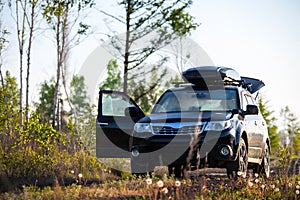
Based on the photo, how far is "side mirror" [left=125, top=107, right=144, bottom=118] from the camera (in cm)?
1178

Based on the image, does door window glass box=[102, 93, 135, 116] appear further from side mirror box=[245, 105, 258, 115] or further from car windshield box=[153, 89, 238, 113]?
side mirror box=[245, 105, 258, 115]

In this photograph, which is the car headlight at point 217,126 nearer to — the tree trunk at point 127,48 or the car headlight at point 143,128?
the car headlight at point 143,128

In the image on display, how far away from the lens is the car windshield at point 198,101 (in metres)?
11.1

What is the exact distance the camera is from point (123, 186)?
9.33 metres

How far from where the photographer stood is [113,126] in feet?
38.0

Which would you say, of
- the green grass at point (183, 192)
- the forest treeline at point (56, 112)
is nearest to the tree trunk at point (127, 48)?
the forest treeline at point (56, 112)

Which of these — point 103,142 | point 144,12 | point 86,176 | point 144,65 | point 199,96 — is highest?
point 144,12

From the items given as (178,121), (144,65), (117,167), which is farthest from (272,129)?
(178,121)

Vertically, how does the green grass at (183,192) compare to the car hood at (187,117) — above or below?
below

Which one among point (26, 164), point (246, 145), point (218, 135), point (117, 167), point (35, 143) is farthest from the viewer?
point (117, 167)

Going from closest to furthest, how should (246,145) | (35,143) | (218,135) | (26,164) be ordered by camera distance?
1. (218,135)
2. (246,145)
3. (26,164)
4. (35,143)

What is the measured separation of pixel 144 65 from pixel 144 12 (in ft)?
6.56

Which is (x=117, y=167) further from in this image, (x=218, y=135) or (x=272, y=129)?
(x=272, y=129)

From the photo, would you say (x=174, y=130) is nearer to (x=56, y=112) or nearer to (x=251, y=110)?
(x=251, y=110)
